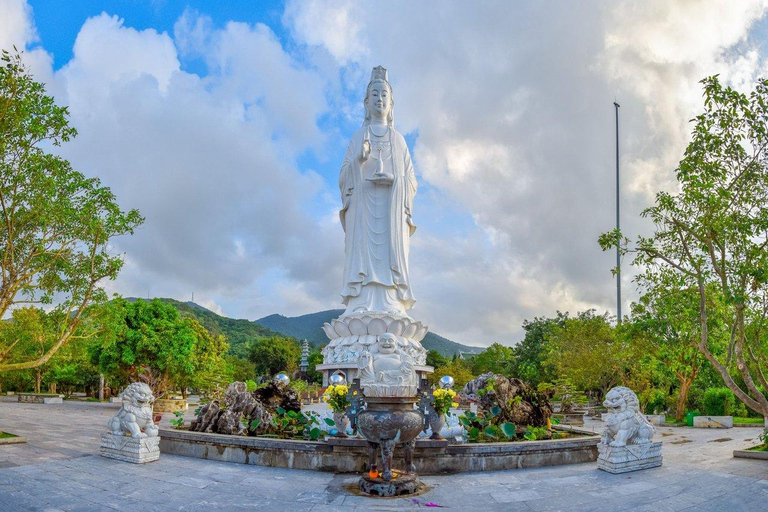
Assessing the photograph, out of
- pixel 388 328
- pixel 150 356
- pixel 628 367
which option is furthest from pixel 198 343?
pixel 628 367

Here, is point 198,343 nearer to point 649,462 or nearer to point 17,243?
point 17,243

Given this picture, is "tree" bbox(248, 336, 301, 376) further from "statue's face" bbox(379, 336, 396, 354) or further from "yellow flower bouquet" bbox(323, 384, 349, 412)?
"yellow flower bouquet" bbox(323, 384, 349, 412)

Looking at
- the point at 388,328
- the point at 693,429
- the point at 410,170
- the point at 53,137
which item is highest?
the point at 410,170

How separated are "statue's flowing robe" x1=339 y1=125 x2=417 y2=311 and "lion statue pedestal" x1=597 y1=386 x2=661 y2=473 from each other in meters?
10.7

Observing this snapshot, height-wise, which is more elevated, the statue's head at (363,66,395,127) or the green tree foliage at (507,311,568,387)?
the statue's head at (363,66,395,127)

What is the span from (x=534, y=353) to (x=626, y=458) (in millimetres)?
28125

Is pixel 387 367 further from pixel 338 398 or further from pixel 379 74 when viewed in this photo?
pixel 379 74

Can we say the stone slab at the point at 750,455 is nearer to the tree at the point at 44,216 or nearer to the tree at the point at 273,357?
the tree at the point at 44,216

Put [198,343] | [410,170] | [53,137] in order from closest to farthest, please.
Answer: [53,137] → [410,170] → [198,343]

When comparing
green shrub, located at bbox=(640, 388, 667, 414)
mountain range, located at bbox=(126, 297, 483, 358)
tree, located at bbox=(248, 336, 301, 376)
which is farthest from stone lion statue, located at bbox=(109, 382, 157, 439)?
mountain range, located at bbox=(126, 297, 483, 358)

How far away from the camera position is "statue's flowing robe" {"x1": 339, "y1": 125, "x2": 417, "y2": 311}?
19.4 meters

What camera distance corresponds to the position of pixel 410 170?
20484 millimetres

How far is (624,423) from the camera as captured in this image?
8.99 m

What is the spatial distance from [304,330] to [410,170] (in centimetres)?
16012
